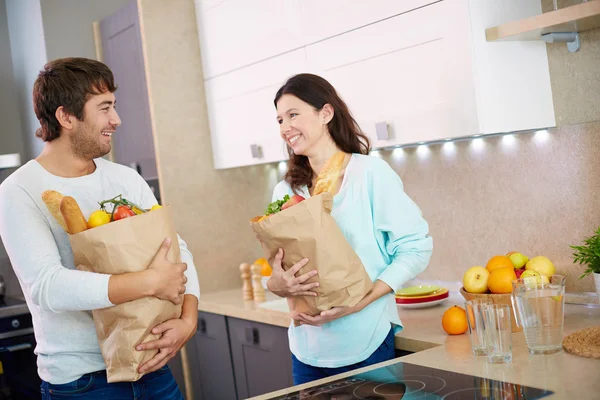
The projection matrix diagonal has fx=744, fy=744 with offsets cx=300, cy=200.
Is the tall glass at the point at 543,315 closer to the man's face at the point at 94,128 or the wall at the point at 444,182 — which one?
the wall at the point at 444,182

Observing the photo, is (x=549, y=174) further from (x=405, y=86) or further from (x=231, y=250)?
(x=231, y=250)

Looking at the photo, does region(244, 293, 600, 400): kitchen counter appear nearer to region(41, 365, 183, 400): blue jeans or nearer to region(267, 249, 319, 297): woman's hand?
region(267, 249, 319, 297): woman's hand

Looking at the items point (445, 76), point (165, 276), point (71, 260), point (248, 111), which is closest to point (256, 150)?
point (248, 111)

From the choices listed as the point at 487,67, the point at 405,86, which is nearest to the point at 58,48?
the point at 405,86

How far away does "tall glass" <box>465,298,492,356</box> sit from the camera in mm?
1668

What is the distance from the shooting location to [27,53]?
4.03 meters

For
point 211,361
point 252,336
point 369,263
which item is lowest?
point 211,361

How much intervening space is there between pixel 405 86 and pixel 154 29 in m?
1.48

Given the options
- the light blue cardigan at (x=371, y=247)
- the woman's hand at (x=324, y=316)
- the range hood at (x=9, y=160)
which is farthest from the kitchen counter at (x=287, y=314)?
the range hood at (x=9, y=160)

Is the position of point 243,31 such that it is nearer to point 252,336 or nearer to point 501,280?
point 252,336

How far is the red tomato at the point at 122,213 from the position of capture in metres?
1.71

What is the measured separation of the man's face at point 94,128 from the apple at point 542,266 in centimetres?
129

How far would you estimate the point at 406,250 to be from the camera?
1.99m

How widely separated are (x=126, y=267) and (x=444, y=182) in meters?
1.46
